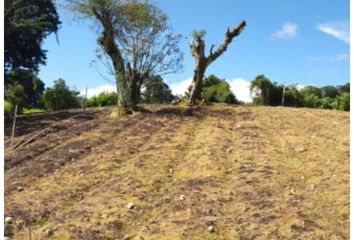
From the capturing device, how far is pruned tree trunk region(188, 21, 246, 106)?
13.7 metres

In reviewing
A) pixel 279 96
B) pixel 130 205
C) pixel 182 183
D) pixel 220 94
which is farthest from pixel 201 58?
pixel 130 205

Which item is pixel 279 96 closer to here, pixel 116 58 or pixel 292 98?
pixel 292 98

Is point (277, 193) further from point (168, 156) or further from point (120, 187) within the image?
point (168, 156)

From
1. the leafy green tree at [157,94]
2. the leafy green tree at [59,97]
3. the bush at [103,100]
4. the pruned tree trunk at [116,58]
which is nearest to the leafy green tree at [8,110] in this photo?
the pruned tree trunk at [116,58]

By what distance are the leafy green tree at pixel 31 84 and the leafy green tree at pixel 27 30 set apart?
0.40 metres

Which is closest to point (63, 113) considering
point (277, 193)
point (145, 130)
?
point (145, 130)

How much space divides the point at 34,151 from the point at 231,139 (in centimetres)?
291

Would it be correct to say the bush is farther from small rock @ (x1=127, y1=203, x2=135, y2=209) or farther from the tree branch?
small rock @ (x1=127, y1=203, x2=135, y2=209)

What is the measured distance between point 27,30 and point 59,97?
2.88m

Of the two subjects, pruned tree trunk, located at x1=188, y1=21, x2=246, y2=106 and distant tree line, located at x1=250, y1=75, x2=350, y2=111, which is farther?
distant tree line, located at x1=250, y1=75, x2=350, y2=111

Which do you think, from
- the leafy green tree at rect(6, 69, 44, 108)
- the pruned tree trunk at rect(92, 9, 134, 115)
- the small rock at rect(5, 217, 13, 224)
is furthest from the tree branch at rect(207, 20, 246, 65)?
the small rock at rect(5, 217, 13, 224)

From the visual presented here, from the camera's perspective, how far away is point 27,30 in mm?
15328

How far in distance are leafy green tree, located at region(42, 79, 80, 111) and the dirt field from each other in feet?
24.8

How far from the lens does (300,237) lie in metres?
4.05
